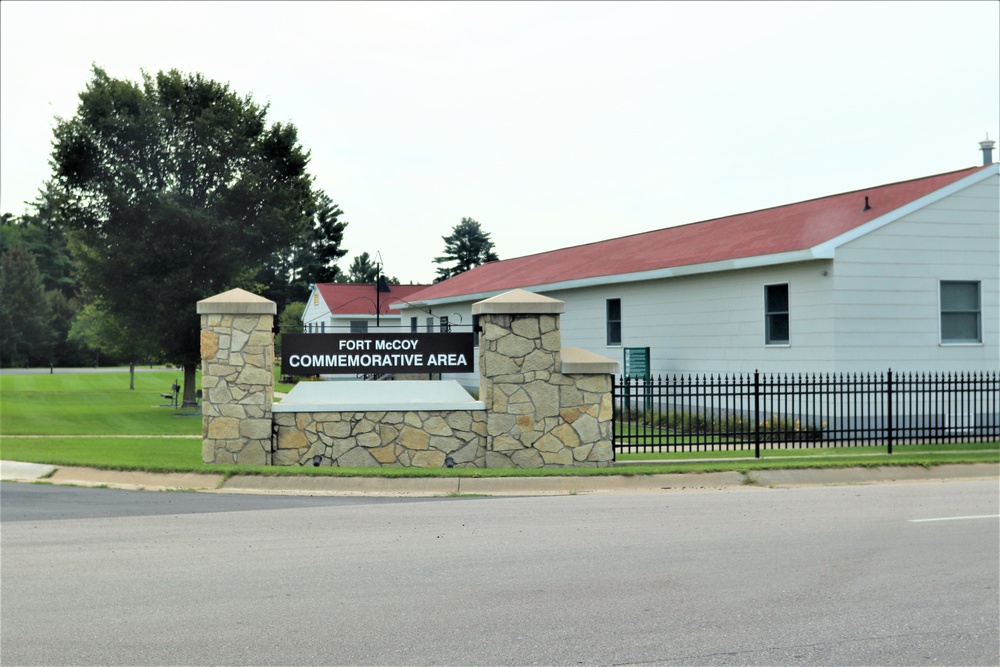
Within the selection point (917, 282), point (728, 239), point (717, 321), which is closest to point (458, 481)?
point (717, 321)

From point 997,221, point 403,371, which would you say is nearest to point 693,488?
point 403,371

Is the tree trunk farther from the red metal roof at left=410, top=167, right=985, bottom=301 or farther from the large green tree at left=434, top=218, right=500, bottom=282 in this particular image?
the large green tree at left=434, top=218, right=500, bottom=282

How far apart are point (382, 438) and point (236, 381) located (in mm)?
2442

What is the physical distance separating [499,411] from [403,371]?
5.95 feet

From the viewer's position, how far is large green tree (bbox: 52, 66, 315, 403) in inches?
1204

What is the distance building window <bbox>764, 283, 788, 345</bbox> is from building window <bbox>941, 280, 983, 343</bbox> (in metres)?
3.36

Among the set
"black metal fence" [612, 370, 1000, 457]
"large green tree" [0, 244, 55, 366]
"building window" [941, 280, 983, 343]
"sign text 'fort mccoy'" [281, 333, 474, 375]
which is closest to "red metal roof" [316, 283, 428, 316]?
"black metal fence" [612, 370, 1000, 457]

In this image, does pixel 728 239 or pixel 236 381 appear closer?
pixel 236 381

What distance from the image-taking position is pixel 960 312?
2184 centimetres

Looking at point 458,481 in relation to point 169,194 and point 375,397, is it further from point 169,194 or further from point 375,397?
point 169,194

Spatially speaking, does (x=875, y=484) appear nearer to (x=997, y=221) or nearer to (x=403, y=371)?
(x=403, y=371)

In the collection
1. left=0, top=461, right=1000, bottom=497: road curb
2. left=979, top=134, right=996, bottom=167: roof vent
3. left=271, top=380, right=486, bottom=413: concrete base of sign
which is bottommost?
left=0, top=461, right=1000, bottom=497: road curb

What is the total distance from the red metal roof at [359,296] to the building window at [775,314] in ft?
81.0

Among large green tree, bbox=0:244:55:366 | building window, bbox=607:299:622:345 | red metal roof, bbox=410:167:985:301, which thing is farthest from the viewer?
large green tree, bbox=0:244:55:366
